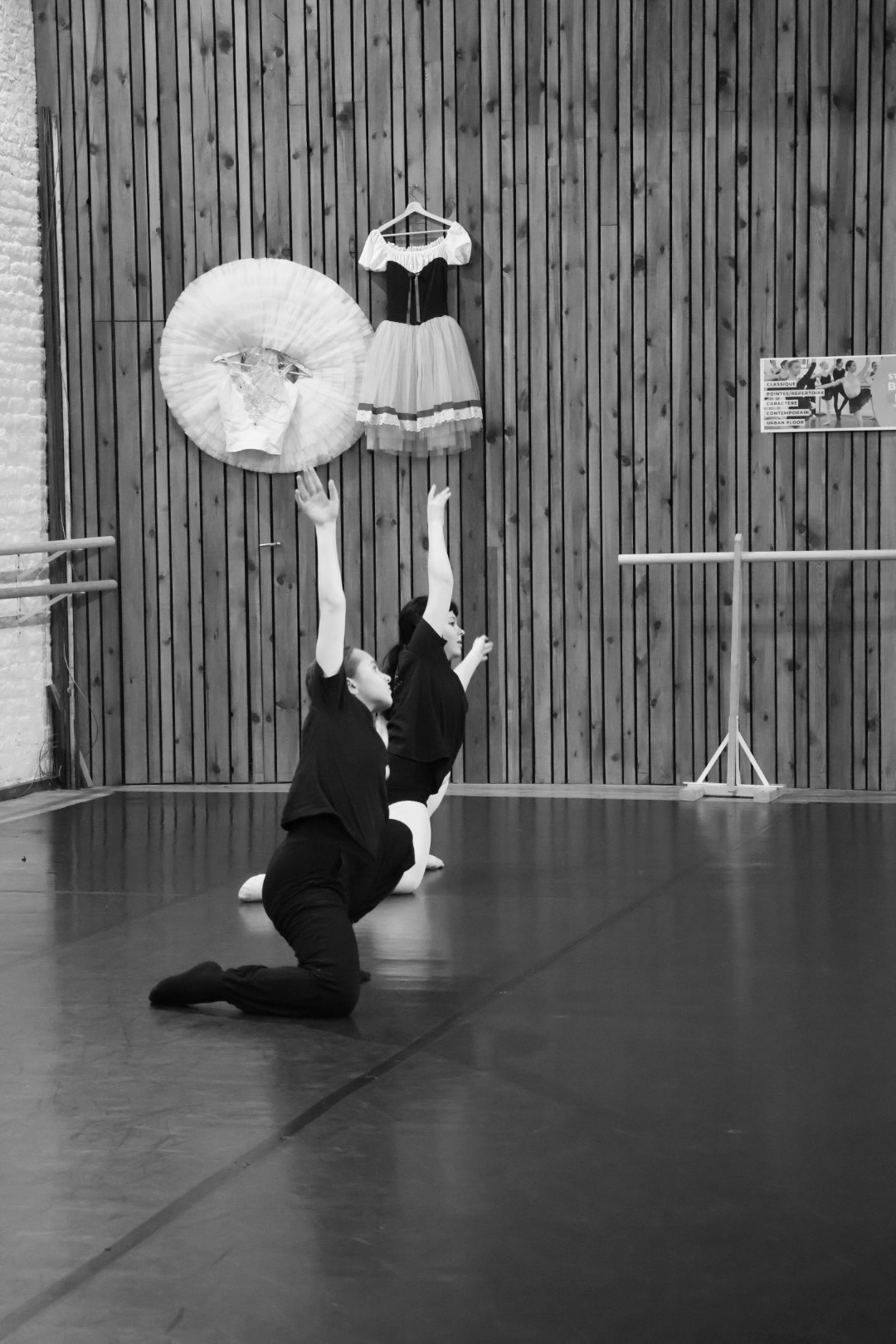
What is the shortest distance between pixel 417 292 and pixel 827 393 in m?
2.00

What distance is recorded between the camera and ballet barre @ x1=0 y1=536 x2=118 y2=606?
741 cm

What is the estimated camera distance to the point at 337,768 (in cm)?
396

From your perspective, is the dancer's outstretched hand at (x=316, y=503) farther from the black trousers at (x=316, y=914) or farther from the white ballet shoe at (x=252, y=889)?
the white ballet shoe at (x=252, y=889)

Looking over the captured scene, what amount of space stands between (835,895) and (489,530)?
11.0ft

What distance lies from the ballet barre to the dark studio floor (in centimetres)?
230

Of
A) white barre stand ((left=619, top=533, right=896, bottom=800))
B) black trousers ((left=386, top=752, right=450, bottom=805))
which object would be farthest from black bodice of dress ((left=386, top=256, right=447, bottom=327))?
black trousers ((left=386, top=752, right=450, bottom=805))

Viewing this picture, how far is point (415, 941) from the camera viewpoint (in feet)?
15.0

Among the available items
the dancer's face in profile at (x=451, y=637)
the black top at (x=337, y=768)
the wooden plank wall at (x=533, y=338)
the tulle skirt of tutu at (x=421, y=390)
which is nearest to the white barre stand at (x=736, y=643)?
the wooden plank wall at (x=533, y=338)

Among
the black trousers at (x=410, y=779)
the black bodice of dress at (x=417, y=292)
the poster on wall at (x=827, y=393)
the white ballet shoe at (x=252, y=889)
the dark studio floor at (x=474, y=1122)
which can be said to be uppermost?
the black bodice of dress at (x=417, y=292)

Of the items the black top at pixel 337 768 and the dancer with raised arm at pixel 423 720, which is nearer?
the black top at pixel 337 768

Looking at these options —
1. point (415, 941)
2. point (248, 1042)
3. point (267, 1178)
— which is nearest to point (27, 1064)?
point (248, 1042)

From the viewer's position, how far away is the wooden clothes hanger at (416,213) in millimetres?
7824

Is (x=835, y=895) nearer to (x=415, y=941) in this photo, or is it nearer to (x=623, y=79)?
(x=415, y=941)

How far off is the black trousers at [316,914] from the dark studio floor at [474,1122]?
8cm
